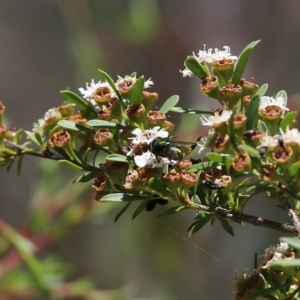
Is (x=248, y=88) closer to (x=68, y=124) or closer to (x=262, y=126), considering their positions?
(x=262, y=126)

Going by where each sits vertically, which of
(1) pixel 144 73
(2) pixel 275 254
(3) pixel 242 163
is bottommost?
(2) pixel 275 254

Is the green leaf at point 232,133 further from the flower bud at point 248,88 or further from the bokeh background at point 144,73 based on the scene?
the bokeh background at point 144,73

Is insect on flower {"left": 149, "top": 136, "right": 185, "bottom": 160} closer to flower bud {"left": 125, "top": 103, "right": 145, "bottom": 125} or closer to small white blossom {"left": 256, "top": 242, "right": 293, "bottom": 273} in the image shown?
flower bud {"left": 125, "top": 103, "right": 145, "bottom": 125}

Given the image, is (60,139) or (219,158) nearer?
(219,158)

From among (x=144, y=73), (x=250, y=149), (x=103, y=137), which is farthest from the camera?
(x=144, y=73)

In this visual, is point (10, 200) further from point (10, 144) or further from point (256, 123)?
point (256, 123)

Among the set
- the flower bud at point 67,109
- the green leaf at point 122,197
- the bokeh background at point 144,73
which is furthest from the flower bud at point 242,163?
the bokeh background at point 144,73

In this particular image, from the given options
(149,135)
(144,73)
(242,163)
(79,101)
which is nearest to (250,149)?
(242,163)
